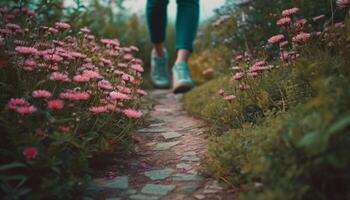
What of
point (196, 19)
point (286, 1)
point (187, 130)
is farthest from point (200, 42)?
point (187, 130)

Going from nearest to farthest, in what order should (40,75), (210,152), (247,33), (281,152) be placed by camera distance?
(281,152) < (210,152) < (40,75) < (247,33)

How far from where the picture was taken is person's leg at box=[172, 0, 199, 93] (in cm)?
421

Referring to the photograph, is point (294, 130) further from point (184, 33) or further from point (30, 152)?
point (184, 33)

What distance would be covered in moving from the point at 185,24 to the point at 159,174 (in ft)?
6.91

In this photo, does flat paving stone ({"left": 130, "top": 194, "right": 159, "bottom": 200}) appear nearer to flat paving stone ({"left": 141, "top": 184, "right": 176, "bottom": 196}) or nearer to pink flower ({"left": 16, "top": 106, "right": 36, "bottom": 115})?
flat paving stone ({"left": 141, "top": 184, "right": 176, "bottom": 196})

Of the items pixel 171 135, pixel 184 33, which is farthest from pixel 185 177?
pixel 184 33

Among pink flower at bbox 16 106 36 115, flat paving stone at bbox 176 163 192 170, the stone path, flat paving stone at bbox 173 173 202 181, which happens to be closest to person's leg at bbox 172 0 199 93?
the stone path

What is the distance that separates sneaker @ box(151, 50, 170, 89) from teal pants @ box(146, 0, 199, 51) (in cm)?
44

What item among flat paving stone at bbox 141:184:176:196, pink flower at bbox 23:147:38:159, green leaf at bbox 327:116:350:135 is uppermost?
green leaf at bbox 327:116:350:135

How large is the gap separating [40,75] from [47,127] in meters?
0.52

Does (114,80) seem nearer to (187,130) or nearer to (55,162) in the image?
(187,130)

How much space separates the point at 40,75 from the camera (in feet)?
8.30

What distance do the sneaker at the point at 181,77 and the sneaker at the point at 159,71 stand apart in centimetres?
53

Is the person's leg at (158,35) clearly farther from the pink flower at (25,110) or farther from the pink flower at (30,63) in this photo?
the pink flower at (25,110)
